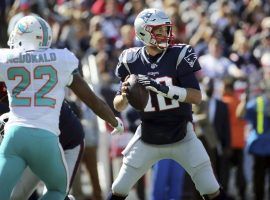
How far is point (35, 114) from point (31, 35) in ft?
1.92

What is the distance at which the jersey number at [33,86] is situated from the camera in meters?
6.42

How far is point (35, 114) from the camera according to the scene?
643 cm

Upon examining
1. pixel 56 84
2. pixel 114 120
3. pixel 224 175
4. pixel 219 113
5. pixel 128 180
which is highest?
pixel 56 84

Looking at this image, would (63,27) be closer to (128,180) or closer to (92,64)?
(92,64)

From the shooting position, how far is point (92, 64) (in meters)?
11.1

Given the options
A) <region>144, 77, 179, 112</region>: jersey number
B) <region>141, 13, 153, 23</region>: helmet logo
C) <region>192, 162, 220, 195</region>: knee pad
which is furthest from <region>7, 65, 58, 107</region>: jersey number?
<region>192, 162, 220, 195</region>: knee pad

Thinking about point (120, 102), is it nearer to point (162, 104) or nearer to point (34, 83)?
point (162, 104)

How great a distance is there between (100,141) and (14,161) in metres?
4.64

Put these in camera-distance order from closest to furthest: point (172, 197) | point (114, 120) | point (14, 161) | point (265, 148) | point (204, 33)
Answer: point (14, 161) < point (114, 120) < point (172, 197) < point (265, 148) < point (204, 33)

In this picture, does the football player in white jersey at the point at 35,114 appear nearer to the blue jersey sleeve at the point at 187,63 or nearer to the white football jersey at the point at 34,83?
the white football jersey at the point at 34,83

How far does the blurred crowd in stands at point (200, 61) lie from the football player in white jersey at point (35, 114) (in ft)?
8.44

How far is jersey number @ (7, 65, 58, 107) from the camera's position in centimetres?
642

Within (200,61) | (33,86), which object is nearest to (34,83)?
(33,86)

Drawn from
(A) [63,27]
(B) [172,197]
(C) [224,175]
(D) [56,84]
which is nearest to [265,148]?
(C) [224,175]
